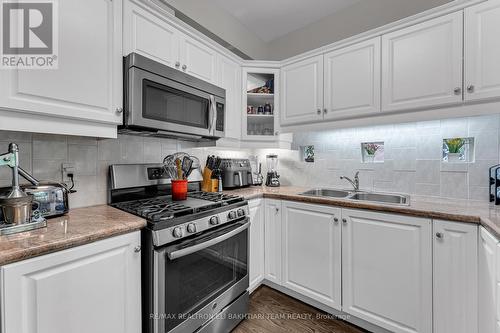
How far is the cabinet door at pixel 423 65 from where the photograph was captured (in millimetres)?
1528

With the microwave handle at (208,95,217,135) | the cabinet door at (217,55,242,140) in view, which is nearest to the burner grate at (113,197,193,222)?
the microwave handle at (208,95,217,135)

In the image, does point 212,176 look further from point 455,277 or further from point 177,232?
point 455,277

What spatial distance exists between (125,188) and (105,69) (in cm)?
80

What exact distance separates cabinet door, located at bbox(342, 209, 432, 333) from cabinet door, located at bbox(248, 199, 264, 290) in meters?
0.70

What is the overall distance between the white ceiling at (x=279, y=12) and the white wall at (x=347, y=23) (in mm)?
74

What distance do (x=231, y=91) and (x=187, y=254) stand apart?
160 cm

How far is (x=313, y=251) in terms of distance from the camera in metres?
1.82

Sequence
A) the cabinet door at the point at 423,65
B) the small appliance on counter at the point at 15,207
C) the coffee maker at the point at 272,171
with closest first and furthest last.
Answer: the small appliance on counter at the point at 15,207
the cabinet door at the point at 423,65
the coffee maker at the point at 272,171

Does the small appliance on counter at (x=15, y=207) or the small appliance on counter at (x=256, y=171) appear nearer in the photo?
the small appliance on counter at (x=15, y=207)

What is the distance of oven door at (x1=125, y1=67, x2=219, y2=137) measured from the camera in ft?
4.50

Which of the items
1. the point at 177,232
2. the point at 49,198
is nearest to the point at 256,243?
the point at 177,232

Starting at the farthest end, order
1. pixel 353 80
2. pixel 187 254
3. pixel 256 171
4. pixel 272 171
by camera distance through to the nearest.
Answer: pixel 256 171 → pixel 272 171 → pixel 353 80 → pixel 187 254

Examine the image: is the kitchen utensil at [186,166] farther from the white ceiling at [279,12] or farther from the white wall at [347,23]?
the white wall at [347,23]

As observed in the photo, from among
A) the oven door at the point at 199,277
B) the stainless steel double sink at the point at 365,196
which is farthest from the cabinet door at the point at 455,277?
the oven door at the point at 199,277
